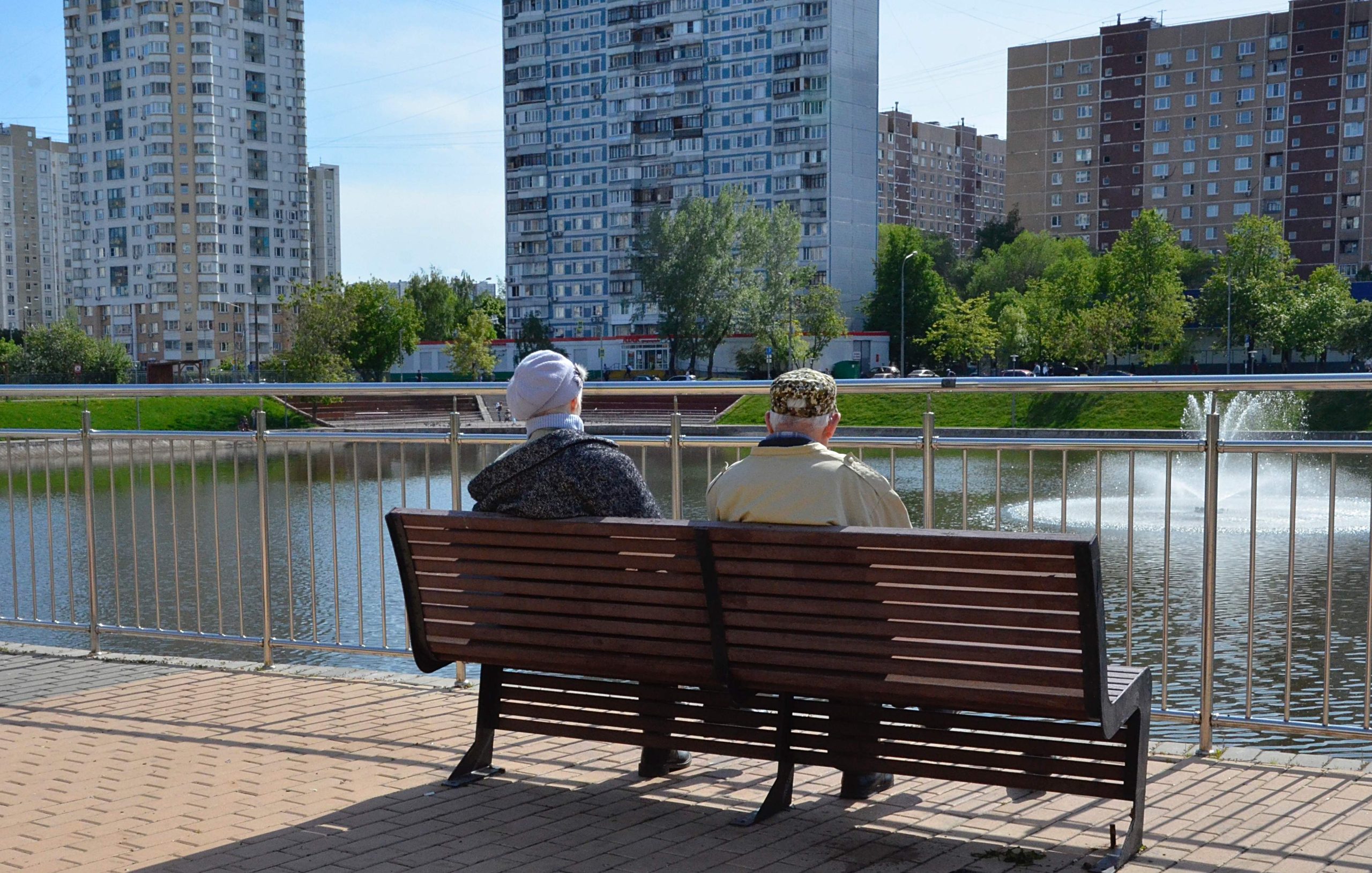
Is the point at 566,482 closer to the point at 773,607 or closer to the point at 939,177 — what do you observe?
the point at 773,607

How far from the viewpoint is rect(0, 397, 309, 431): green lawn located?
4275cm

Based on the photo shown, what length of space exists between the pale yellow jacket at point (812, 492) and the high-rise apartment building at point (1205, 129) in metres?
115

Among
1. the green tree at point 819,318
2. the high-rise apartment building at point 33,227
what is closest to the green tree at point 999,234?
the green tree at point 819,318

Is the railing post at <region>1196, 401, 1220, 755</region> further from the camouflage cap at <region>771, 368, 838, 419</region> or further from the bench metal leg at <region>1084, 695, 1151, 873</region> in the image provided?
the camouflage cap at <region>771, 368, 838, 419</region>

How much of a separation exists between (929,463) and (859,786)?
1.55 m

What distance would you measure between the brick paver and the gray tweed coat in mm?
1072

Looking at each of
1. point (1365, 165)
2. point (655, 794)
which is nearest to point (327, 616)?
point (655, 794)

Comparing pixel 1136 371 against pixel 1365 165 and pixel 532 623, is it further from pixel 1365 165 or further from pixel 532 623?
pixel 532 623

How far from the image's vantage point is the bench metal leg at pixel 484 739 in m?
4.88

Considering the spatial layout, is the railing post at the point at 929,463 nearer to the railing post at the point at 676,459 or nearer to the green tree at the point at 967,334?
the railing post at the point at 676,459

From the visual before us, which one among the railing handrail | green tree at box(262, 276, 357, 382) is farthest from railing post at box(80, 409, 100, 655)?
green tree at box(262, 276, 357, 382)

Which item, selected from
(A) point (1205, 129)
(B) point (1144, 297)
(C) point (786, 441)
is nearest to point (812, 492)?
(C) point (786, 441)

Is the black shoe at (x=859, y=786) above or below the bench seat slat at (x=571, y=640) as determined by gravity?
below

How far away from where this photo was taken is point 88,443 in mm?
7812
